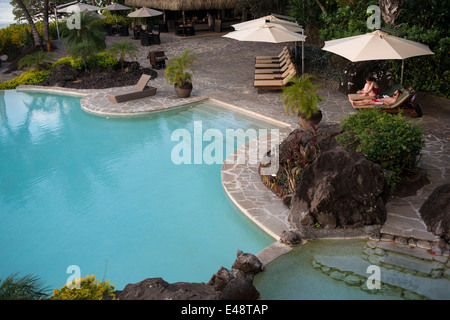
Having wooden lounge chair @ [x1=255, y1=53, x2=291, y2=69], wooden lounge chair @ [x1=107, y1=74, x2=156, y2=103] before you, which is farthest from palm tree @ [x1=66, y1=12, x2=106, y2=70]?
wooden lounge chair @ [x1=255, y1=53, x2=291, y2=69]

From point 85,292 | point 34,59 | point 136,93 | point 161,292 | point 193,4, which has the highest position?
point 193,4

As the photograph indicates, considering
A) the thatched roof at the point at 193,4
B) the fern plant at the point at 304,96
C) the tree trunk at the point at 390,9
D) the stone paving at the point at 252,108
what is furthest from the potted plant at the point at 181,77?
the thatched roof at the point at 193,4

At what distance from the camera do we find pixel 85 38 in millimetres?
18625

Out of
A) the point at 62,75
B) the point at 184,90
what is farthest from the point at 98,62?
the point at 184,90

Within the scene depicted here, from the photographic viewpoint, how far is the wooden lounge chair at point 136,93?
15877mm

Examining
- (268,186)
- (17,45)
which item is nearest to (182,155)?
(268,186)

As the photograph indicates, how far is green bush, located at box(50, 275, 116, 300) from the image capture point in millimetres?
5465

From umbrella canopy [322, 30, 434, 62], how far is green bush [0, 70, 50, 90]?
14158 mm

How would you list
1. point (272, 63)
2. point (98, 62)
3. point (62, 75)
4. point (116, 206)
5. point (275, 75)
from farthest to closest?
1. point (98, 62)
2. point (62, 75)
3. point (272, 63)
4. point (275, 75)
5. point (116, 206)

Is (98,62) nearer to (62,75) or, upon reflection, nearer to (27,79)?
(62,75)

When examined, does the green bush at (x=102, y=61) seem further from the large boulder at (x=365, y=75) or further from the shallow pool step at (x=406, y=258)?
the shallow pool step at (x=406, y=258)

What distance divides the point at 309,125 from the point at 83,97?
33.7 feet

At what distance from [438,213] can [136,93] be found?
11.7 metres

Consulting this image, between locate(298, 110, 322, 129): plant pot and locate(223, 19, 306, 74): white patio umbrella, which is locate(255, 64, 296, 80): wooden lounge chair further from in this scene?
locate(298, 110, 322, 129): plant pot
